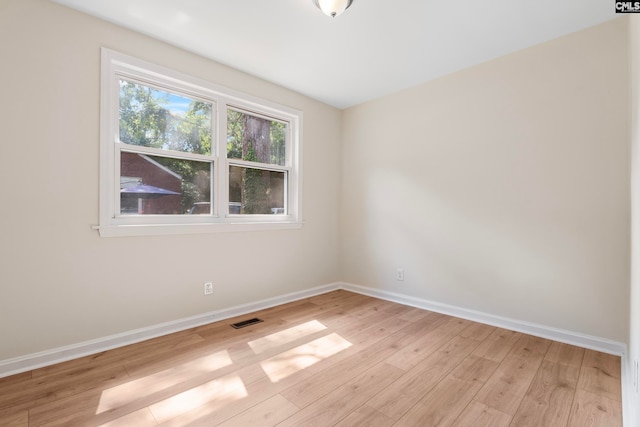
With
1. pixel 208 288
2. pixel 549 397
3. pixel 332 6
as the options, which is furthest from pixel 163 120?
pixel 549 397

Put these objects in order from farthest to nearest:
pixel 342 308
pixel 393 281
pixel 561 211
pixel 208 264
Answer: pixel 393 281
pixel 342 308
pixel 208 264
pixel 561 211

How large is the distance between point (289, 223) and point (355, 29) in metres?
2.15

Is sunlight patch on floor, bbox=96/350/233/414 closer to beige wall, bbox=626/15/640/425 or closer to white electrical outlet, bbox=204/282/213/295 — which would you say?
white electrical outlet, bbox=204/282/213/295

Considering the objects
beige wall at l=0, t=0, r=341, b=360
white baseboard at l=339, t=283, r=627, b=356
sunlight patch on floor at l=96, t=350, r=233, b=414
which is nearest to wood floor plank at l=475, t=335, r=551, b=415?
white baseboard at l=339, t=283, r=627, b=356

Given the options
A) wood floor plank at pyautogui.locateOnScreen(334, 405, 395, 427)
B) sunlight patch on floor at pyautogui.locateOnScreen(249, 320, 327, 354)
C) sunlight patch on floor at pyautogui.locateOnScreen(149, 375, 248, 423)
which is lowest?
sunlight patch on floor at pyautogui.locateOnScreen(149, 375, 248, 423)

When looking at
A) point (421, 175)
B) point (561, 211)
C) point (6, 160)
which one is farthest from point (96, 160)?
point (561, 211)

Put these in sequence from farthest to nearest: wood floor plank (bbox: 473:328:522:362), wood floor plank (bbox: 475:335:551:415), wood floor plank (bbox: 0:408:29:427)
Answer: wood floor plank (bbox: 473:328:522:362)
wood floor plank (bbox: 475:335:551:415)
wood floor plank (bbox: 0:408:29:427)

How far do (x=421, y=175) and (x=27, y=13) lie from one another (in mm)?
3593

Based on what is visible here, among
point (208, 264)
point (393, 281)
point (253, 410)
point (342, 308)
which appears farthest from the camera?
point (393, 281)

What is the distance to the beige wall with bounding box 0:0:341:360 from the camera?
6.61 feet

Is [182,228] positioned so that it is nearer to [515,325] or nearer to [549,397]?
[549,397]

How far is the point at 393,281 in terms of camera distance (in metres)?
3.73

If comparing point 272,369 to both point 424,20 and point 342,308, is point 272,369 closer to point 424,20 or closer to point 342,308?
point 342,308

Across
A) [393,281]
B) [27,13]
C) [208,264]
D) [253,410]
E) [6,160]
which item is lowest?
[253,410]
